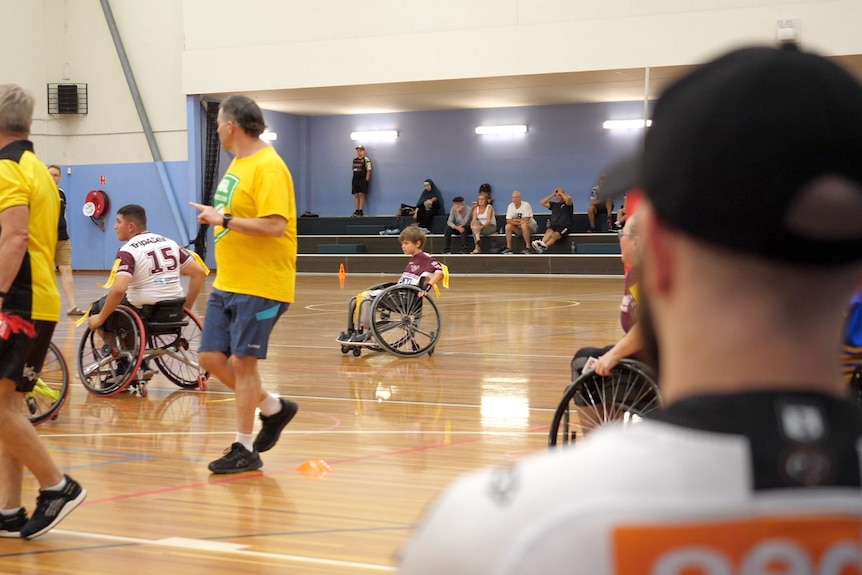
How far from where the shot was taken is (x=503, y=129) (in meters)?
22.9

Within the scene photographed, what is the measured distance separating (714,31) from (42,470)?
14594mm

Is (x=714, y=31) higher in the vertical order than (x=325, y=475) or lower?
higher

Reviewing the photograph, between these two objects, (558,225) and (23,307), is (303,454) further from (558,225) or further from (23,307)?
(558,225)

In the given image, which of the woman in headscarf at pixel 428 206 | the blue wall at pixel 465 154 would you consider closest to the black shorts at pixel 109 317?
the woman in headscarf at pixel 428 206

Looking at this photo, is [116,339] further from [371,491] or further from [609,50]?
[609,50]

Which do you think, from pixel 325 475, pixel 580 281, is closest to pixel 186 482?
pixel 325 475

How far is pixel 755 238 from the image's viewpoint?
72 centimetres

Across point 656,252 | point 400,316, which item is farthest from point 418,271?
point 656,252

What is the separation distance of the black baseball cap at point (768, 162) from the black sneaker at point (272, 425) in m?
4.28

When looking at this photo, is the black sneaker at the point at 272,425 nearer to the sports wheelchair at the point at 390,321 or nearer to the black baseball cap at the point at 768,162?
the sports wheelchair at the point at 390,321

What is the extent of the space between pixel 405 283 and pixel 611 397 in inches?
195

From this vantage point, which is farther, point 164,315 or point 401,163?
point 401,163

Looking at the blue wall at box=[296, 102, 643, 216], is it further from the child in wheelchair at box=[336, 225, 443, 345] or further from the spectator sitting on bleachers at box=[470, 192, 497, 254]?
the child in wheelchair at box=[336, 225, 443, 345]

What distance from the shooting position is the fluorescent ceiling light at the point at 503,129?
22.8 metres
